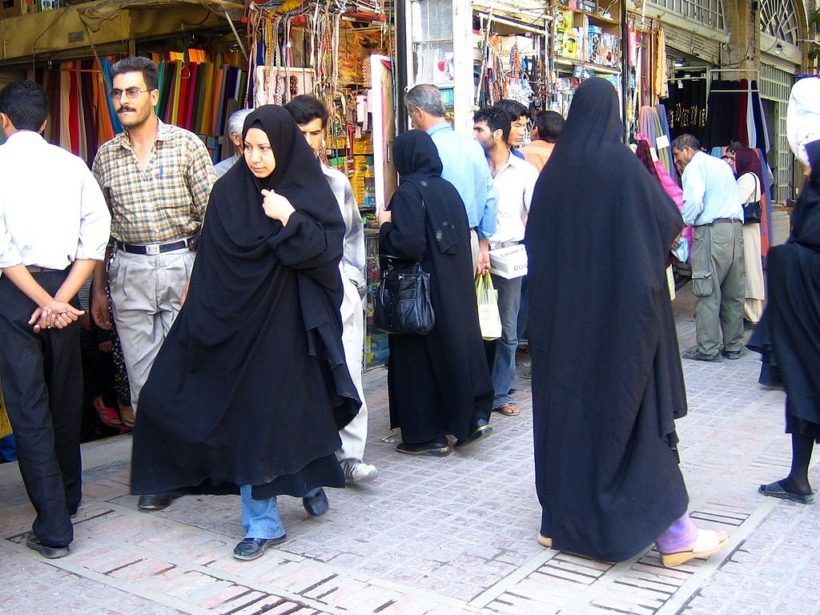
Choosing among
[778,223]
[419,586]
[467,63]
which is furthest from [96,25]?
[778,223]

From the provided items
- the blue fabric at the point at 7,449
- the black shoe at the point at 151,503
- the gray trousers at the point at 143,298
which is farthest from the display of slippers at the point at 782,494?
the blue fabric at the point at 7,449

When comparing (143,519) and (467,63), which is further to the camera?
(467,63)

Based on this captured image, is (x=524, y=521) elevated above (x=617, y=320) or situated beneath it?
situated beneath

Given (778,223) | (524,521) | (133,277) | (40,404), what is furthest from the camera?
(778,223)

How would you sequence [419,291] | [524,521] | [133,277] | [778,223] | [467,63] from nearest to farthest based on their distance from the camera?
[524,521], [133,277], [419,291], [467,63], [778,223]

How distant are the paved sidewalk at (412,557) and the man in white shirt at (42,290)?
0.36m

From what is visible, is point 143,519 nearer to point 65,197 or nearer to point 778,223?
point 65,197

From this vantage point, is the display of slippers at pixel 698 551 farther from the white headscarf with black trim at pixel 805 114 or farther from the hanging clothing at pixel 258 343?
the white headscarf with black trim at pixel 805 114

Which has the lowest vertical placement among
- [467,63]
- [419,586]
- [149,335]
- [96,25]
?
[419,586]

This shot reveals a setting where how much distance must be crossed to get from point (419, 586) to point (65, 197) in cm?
212

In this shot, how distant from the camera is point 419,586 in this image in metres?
3.64

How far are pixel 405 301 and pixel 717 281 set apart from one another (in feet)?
11.9

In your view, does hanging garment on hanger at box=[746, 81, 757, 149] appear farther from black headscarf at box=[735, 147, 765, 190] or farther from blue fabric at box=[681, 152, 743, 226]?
blue fabric at box=[681, 152, 743, 226]

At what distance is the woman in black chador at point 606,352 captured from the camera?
3.60 m
